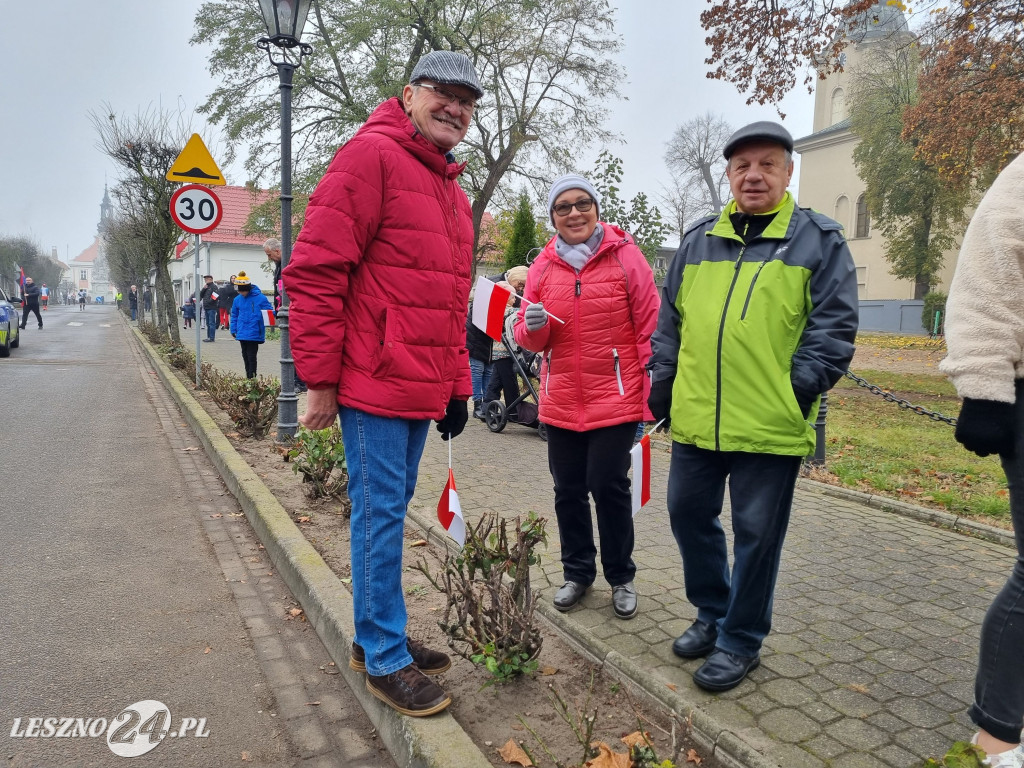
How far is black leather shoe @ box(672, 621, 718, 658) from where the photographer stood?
3.07 m

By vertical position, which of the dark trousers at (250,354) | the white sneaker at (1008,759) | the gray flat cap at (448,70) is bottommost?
the white sneaker at (1008,759)

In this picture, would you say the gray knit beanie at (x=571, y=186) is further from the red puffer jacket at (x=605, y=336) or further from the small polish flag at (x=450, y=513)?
the small polish flag at (x=450, y=513)

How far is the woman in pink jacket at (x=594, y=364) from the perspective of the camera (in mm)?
3490

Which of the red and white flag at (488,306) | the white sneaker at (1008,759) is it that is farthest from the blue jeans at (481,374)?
the white sneaker at (1008,759)

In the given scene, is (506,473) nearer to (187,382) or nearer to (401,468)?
(401,468)

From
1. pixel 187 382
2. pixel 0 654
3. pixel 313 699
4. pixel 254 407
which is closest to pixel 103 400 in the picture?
pixel 187 382

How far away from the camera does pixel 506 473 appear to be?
6672 mm

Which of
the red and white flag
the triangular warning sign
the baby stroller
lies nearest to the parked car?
the triangular warning sign

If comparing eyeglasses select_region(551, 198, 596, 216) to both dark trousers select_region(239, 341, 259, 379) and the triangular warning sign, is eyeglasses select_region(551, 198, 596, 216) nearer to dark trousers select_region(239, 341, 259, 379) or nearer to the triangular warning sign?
the triangular warning sign

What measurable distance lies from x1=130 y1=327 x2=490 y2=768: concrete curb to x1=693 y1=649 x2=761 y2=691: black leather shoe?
35.0 inches

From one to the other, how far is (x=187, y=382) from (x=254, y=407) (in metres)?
6.08

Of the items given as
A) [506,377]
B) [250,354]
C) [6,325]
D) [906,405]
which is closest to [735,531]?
[906,405]

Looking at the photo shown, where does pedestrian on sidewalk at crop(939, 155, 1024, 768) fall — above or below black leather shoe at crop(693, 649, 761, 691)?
above

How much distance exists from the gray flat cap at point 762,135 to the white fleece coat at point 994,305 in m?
0.74
